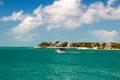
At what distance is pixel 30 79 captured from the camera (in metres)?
61.3

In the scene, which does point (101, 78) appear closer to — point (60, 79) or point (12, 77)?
point (60, 79)

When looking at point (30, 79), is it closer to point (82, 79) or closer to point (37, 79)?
point (37, 79)

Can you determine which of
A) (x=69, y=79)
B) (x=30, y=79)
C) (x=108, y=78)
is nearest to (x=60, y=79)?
(x=69, y=79)

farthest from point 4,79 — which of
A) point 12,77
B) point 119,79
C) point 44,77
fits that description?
point 119,79

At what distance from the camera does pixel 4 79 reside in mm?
61156

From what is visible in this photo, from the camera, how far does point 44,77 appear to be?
6488cm

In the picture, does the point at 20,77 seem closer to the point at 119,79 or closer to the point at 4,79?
the point at 4,79

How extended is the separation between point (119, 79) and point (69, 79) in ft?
33.6

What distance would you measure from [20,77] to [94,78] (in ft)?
51.9

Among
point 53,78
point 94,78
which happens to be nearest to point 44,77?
point 53,78

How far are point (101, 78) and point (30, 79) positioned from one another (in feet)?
49.4

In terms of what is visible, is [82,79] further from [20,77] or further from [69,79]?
[20,77]

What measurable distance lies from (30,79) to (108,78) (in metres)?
16.5

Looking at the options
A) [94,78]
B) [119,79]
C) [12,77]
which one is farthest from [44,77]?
[119,79]
